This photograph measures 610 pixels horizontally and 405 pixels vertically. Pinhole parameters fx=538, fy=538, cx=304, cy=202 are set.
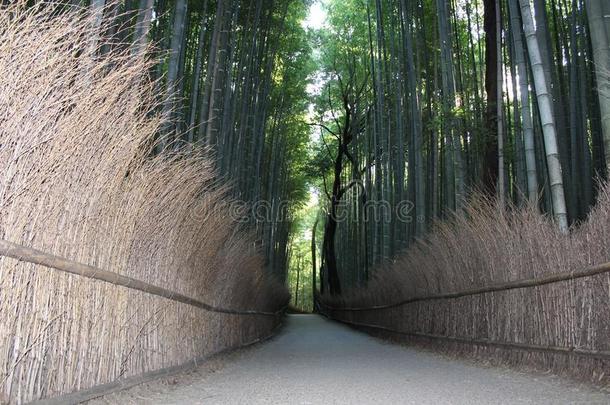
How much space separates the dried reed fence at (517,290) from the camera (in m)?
3.67

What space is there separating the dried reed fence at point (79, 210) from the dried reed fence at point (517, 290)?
285cm

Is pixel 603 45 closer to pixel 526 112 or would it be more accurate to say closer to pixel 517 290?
pixel 526 112

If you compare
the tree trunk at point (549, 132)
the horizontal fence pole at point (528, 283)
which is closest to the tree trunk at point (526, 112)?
the tree trunk at point (549, 132)

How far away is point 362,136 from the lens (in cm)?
1912

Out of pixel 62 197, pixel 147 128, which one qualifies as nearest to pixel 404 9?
pixel 147 128

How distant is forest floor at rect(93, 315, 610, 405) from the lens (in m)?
3.22

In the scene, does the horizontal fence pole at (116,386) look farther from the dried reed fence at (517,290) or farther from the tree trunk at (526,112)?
the tree trunk at (526,112)

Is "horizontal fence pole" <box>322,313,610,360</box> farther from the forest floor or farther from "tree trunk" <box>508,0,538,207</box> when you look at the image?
"tree trunk" <box>508,0,538,207</box>

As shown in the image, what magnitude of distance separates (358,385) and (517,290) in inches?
72.9

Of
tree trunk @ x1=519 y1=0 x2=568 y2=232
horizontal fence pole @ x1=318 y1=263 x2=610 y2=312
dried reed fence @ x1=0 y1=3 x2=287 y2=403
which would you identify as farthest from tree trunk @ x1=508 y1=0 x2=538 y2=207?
dried reed fence @ x1=0 y1=3 x2=287 y2=403

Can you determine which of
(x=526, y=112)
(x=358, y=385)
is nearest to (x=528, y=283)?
(x=358, y=385)

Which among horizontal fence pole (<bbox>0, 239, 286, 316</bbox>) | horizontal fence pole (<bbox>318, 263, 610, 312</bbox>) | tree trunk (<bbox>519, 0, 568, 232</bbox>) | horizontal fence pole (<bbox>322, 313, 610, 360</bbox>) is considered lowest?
horizontal fence pole (<bbox>322, 313, 610, 360</bbox>)

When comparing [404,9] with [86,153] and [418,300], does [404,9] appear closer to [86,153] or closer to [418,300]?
[418,300]

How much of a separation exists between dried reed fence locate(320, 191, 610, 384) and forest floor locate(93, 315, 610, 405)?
25 centimetres
